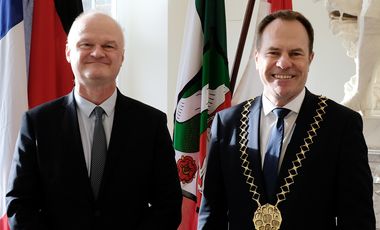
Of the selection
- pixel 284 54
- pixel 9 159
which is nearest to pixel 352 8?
pixel 284 54

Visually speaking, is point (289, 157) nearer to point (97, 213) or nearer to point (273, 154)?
point (273, 154)

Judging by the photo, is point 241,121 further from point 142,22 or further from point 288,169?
point 142,22

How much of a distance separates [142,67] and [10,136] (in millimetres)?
1916

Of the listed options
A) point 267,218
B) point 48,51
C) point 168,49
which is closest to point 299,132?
point 267,218

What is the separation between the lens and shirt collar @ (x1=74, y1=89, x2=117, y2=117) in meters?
1.55

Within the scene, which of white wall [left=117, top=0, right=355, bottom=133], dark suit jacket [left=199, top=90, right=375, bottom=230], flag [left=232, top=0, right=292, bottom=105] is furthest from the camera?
white wall [left=117, top=0, right=355, bottom=133]

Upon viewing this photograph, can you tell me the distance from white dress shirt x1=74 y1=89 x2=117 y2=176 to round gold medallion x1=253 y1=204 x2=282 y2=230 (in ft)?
1.68

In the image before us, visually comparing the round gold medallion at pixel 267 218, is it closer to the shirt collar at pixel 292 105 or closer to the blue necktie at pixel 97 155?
the shirt collar at pixel 292 105

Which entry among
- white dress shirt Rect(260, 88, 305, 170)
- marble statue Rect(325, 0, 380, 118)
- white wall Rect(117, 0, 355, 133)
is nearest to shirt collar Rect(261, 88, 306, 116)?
white dress shirt Rect(260, 88, 305, 170)

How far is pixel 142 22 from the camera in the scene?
4.01m

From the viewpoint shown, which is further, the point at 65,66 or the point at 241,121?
the point at 65,66

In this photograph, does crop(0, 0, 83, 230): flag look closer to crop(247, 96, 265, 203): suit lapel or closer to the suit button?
the suit button

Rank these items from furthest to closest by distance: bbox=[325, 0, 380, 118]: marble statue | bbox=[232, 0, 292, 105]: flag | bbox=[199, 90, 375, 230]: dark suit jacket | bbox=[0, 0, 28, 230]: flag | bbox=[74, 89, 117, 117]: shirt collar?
1. bbox=[232, 0, 292, 105]: flag
2. bbox=[325, 0, 380, 118]: marble statue
3. bbox=[0, 0, 28, 230]: flag
4. bbox=[74, 89, 117, 117]: shirt collar
5. bbox=[199, 90, 375, 230]: dark suit jacket

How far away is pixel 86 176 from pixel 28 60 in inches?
41.5
